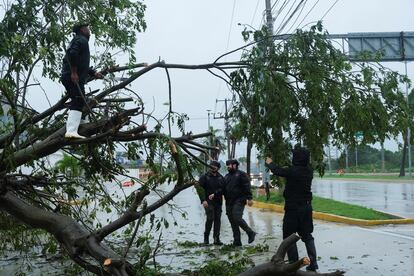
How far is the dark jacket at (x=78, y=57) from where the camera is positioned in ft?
18.8

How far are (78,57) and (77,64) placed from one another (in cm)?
8

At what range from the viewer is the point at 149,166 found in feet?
19.3

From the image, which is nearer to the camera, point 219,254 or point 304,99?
point 304,99

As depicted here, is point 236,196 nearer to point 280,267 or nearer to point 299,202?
point 299,202

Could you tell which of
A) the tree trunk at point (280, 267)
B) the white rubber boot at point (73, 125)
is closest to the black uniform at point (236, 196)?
the white rubber boot at point (73, 125)

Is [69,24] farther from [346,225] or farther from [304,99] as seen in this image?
[346,225]

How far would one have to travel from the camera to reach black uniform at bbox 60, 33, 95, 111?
573 centimetres

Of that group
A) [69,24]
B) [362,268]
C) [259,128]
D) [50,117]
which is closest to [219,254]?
[362,268]

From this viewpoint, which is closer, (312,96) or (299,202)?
(312,96)

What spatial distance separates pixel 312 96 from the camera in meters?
6.20

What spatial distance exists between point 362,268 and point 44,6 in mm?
5635

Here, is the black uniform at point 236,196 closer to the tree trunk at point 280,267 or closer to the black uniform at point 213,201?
the black uniform at point 213,201

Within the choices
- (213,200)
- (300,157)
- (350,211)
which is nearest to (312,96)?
(300,157)

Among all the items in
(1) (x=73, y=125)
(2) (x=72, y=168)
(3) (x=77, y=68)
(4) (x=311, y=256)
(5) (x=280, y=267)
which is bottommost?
(4) (x=311, y=256)
